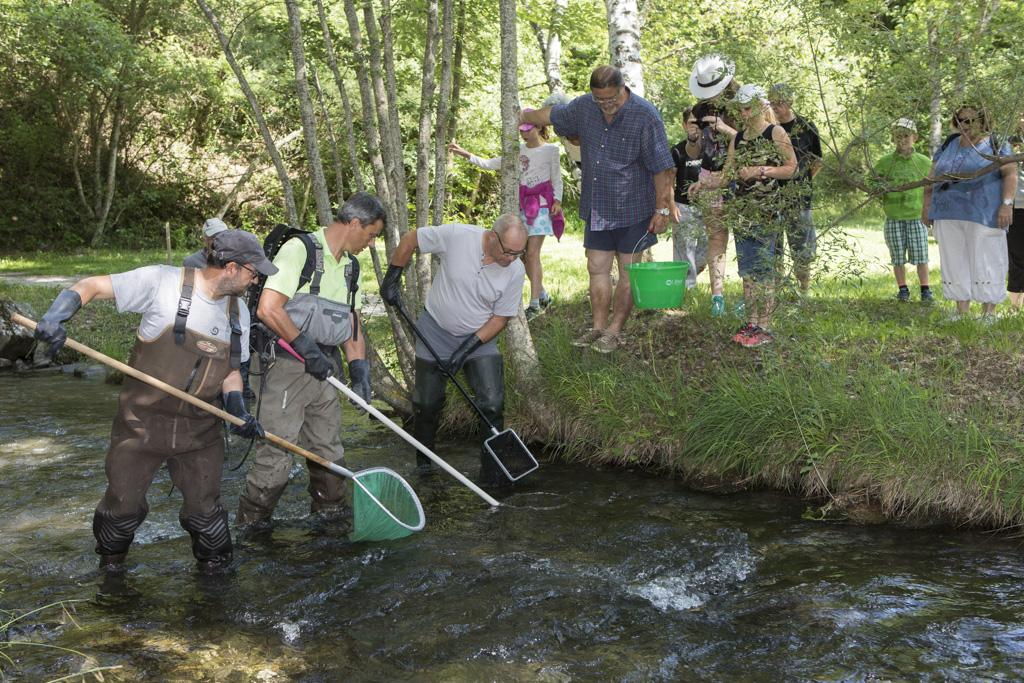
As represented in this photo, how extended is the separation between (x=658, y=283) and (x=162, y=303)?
3.72 metres

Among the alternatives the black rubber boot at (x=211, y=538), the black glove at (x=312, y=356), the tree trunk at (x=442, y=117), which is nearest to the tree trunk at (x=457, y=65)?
the tree trunk at (x=442, y=117)

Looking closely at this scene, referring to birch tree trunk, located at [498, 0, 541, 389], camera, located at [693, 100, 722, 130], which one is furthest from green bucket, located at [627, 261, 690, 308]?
camera, located at [693, 100, 722, 130]

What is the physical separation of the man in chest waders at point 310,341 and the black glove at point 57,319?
44.8 inches

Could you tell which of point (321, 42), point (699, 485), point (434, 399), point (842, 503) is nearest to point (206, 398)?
point (434, 399)

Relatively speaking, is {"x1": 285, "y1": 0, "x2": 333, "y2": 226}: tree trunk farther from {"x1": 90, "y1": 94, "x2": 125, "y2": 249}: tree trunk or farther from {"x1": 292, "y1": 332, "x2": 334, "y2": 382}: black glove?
{"x1": 90, "y1": 94, "x2": 125, "y2": 249}: tree trunk

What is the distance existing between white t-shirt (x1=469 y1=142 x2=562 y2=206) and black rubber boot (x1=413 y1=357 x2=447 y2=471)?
249cm

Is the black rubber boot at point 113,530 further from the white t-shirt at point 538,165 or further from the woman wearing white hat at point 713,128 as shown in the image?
the white t-shirt at point 538,165

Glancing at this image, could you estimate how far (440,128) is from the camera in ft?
26.0

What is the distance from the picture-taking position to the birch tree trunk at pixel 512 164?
6961 millimetres

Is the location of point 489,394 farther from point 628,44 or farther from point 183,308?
point 628,44

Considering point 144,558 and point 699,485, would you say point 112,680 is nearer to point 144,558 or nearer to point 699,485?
point 144,558

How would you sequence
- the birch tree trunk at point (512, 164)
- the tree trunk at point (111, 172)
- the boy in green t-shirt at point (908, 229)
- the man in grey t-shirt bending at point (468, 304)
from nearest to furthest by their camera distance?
the man in grey t-shirt bending at point (468, 304) < the birch tree trunk at point (512, 164) < the boy in green t-shirt at point (908, 229) < the tree trunk at point (111, 172)

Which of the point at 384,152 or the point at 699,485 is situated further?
the point at 384,152

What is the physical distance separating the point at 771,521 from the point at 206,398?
3.41 m
